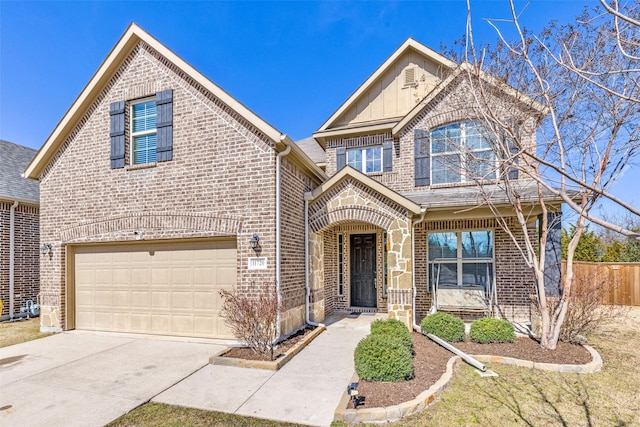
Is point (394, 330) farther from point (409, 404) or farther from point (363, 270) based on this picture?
point (363, 270)

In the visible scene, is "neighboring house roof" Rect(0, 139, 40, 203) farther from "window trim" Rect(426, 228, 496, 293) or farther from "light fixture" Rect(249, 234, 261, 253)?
"window trim" Rect(426, 228, 496, 293)

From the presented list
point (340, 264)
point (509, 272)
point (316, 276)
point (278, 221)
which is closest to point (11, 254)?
point (278, 221)

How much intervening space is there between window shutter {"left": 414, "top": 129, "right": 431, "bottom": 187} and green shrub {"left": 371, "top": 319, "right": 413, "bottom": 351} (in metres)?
5.39

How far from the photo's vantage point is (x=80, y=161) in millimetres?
8914

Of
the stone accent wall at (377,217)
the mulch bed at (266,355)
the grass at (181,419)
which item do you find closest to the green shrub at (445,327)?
the stone accent wall at (377,217)

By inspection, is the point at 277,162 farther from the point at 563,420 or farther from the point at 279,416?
the point at 563,420

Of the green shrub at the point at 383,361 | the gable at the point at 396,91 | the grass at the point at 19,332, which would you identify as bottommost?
the grass at the point at 19,332

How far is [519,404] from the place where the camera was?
173 inches

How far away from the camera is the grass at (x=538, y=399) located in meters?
4.02

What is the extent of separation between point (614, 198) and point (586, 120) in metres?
5.36

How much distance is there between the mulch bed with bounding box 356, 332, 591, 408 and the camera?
14.6ft

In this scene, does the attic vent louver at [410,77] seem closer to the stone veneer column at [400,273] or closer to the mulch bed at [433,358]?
the stone veneer column at [400,273]

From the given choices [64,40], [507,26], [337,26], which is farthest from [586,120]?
[64,40]

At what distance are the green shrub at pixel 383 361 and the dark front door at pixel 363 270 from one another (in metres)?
5.79
